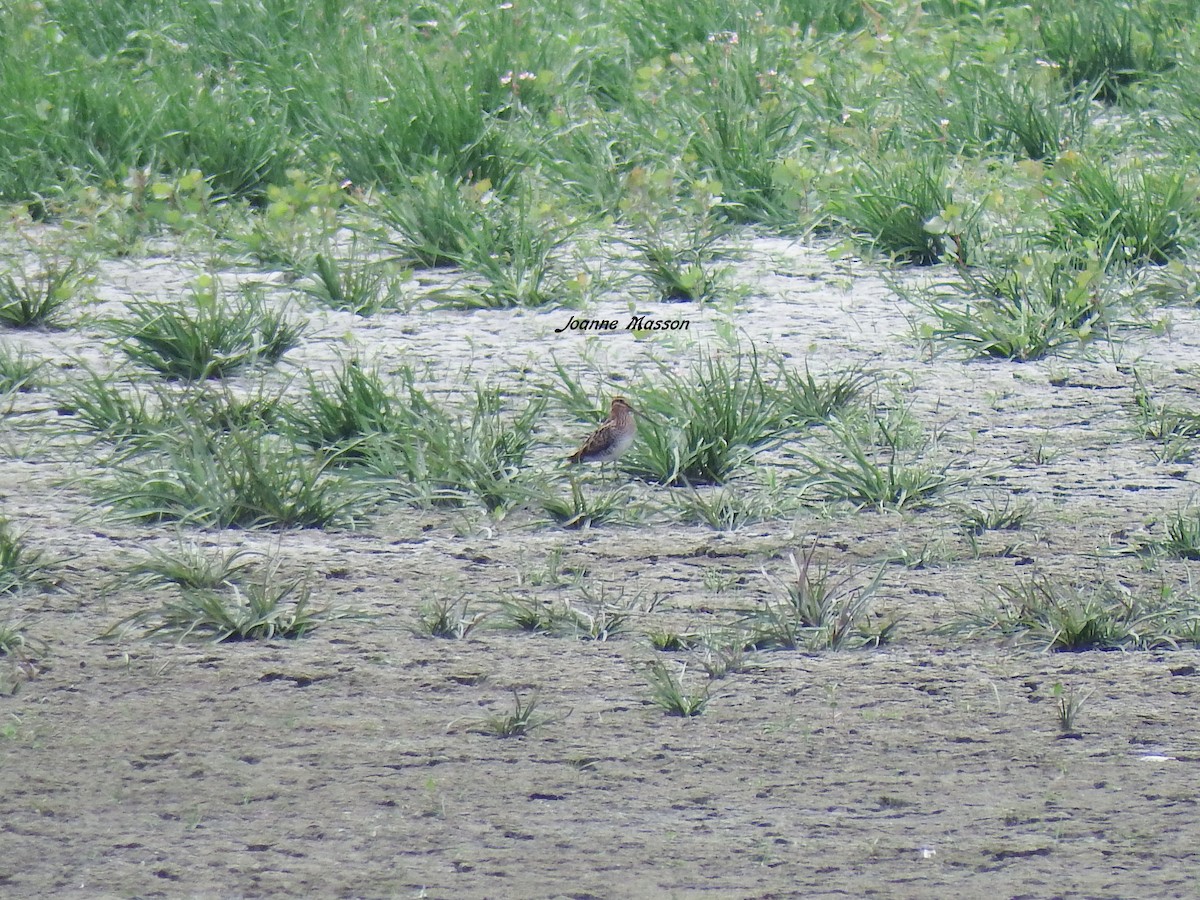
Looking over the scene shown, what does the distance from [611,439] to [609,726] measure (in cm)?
123

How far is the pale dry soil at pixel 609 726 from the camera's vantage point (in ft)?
8.70

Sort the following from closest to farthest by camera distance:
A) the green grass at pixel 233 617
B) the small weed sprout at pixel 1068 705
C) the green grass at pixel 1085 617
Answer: the small weed sprout at pixel 1068 705, the green grass at pixel 1085 617, the green grass at pixel 233 617

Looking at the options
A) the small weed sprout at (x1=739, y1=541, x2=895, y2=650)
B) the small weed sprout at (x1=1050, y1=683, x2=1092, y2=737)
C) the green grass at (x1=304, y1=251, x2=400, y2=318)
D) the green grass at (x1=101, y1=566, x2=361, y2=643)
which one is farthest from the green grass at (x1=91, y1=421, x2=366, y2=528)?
the small weed sprout at (x1=1050, y1=683, x2=1092, y2=737)

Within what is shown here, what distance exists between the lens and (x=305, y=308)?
5469 millimetres

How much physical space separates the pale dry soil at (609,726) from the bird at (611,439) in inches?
4.7

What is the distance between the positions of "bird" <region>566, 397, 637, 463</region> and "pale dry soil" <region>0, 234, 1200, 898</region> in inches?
4.7

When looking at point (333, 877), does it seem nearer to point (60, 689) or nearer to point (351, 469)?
point (60, 689)

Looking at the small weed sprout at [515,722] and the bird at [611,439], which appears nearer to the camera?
the small weed sprout at [515,722]

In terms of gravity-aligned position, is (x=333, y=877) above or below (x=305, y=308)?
above

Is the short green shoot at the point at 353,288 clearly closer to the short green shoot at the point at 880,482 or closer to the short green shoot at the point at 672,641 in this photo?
the short green shoot at the point at 880,482

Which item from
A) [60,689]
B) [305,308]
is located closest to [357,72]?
[305,308]

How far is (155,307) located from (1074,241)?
120 inches

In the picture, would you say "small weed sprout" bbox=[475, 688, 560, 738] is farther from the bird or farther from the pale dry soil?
the bird
